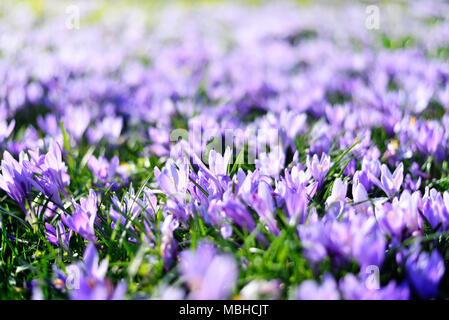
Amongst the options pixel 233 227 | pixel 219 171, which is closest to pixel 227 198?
pixel 233 227

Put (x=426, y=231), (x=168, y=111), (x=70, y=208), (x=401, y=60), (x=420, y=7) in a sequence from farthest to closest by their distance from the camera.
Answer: (x=420, y=7) < (x=401, y=60) < (x=168, y=111) < (x=70, y=208) < (x=426, y=231)

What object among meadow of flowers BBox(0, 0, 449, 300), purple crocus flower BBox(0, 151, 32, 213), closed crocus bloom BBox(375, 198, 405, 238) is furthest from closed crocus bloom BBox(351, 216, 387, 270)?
purple crocus flower BBox(0, 151, 32, 213)

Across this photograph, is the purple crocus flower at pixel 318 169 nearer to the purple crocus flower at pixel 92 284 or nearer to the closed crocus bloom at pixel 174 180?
the closed crocus bloom at pixel 174 180

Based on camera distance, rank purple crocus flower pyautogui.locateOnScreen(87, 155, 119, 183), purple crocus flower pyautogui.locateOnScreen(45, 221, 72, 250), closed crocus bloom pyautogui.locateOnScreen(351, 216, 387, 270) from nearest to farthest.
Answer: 1. closed crocus bloom pyautogui.locateOnScreen(351, 216, 387, 270)
2. purple crocus flower pyautogui.locateOnScreen(45, 221, 72, 250)
3. purple crocus flower pyautogui.locateOnScreen(87, 155, 119, 183)

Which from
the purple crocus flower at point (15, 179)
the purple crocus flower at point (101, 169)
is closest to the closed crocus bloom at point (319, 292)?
the purple crocus flower at point (15, 179)

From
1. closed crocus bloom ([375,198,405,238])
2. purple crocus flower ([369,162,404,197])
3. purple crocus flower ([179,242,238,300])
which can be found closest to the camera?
purple crocus flower ([179,242,238,300])

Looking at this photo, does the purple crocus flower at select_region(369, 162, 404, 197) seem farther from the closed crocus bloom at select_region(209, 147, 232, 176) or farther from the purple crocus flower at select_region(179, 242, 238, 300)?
the purple crocus flower at select_region(179, 242, 238, 300)

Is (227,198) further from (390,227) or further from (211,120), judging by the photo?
(211,120)
